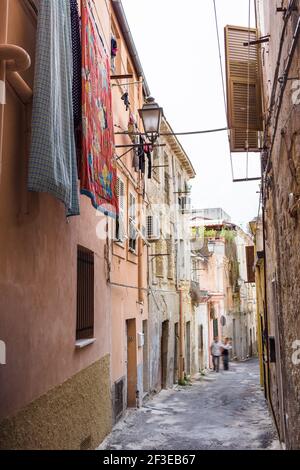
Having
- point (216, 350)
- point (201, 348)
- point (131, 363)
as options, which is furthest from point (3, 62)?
point (201, 348)

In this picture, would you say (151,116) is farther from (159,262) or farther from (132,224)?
(159,262)

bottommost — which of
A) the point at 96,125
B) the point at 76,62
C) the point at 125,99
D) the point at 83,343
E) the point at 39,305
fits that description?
the point at 83,343

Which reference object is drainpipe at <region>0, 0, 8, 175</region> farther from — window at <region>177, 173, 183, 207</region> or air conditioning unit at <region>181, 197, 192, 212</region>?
air conditioning unit at <region>181, 197, 192, 212</region>

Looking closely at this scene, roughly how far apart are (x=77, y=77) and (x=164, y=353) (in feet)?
42.7

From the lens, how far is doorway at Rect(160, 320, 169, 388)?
16528 millimetres

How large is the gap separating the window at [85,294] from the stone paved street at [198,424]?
209cm

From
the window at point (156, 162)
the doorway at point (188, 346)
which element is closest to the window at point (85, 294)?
the window at point (156, 162)

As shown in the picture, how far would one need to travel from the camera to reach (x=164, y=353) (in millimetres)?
17109

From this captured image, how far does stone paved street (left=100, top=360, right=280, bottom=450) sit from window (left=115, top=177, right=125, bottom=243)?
13.5 feet

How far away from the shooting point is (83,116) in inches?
227

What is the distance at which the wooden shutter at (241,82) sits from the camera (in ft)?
30.5

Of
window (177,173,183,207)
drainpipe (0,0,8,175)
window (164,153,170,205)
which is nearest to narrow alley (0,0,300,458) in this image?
drainpipe (0,0,8,175)

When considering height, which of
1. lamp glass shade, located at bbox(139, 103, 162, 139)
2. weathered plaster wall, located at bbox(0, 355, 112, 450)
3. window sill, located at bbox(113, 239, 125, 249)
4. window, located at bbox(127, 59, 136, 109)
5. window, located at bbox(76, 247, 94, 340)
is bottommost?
weathered plaster wall, located at bbox(0, 355, 112, 450)

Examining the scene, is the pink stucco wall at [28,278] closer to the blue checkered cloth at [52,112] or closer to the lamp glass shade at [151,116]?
the blue checkered cloth at [52,112]
